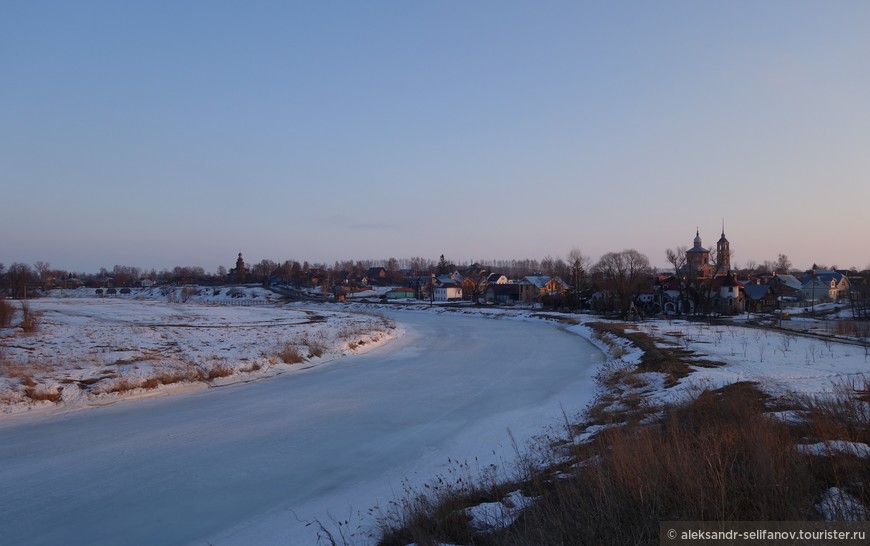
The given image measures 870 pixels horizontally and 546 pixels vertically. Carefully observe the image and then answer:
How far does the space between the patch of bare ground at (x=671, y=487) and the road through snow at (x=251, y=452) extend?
1811mm

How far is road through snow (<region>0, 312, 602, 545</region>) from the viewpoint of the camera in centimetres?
693

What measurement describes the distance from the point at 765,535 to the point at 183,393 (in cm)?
1562

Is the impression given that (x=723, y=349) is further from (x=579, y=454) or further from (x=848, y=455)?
(x=848, y=455)

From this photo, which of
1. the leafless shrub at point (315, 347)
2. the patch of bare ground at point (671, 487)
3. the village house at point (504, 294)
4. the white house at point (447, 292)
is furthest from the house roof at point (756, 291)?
the patch of bare ground at point (671, 487)

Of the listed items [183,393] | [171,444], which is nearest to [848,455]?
[171,444]

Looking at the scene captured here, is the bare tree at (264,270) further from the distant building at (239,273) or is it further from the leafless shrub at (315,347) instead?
the leafless shrub at (315,347)

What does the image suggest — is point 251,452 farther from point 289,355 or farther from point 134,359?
point 289,355

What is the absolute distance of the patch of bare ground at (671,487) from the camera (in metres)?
4.16

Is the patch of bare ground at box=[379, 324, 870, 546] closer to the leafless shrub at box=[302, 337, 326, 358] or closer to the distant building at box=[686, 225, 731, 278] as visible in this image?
the leafless shrub at box=[302, 337, 326, 358]

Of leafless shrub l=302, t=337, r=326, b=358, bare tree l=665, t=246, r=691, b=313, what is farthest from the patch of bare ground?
bare tree l=665, t=246, r=691, b=313

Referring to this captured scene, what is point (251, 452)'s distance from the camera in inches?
386

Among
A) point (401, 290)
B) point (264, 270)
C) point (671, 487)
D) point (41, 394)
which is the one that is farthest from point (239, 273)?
point (671, 487)

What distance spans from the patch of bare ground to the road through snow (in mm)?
1811

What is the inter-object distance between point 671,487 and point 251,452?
757 centimetres
